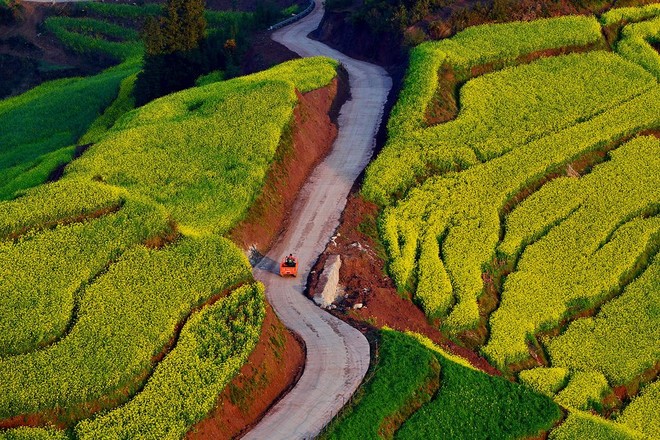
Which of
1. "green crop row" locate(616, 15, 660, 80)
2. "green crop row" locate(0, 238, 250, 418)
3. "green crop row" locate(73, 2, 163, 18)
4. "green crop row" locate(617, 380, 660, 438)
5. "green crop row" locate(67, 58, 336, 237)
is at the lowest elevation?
"green crop row" locate(73, 2, 163, 18)

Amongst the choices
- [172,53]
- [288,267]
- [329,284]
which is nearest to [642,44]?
[172,53]

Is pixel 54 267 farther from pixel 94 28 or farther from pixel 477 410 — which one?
pixel 94 28

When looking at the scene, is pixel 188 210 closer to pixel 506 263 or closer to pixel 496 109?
pixel 506 263

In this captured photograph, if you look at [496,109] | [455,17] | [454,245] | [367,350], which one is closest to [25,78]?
[455,17]

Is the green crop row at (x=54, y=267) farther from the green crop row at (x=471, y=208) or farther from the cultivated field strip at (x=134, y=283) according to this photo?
the green crop row at (x=471, y=208)

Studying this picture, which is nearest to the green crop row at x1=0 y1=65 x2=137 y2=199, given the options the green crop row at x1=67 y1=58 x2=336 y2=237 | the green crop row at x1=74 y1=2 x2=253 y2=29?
the green crop row at x1=67 y1=58 x2=336 y2=237

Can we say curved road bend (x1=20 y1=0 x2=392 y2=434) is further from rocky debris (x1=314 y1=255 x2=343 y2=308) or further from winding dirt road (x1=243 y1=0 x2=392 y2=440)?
rocky debris (x1=314 y1=255 x2=343 y2=308)

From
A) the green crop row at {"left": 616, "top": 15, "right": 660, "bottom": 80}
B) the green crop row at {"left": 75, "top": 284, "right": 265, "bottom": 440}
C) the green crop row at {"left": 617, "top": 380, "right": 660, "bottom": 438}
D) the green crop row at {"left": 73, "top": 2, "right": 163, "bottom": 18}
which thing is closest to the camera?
the green crop row at {"left": 75, "top": 284, "right": 265, "bottom": 440}
